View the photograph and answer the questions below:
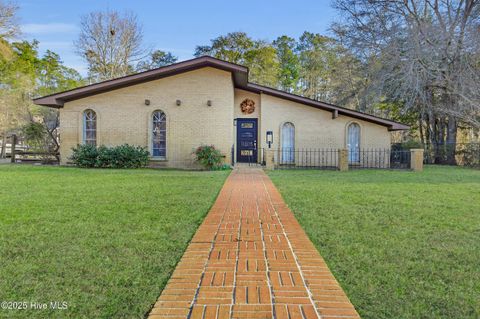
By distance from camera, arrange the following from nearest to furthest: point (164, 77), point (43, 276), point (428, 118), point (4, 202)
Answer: point (43, 276), point (4, 202), point (164, 77), point (428, 118)

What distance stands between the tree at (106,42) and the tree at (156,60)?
2123mm

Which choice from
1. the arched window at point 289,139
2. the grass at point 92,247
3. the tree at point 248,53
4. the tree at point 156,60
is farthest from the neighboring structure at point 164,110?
the tree at point 156,60

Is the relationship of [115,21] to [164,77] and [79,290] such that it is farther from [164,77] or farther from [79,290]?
[79,290]

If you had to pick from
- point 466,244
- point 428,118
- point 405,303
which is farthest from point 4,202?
point 428,118

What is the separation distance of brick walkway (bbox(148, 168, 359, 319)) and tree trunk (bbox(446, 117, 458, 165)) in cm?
1778

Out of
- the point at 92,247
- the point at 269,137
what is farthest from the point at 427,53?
the point at 92,247

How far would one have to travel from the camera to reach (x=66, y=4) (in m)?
24.0

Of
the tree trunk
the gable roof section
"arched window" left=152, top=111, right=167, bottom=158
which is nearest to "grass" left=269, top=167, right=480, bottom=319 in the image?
the gable roof section

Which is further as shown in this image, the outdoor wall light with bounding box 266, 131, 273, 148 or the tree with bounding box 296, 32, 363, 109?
the tree with bounding box 296, 32, 363, 109

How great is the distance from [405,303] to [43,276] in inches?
111

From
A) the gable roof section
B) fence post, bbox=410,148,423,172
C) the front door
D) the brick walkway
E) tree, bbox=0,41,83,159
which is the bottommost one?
the brick walkway

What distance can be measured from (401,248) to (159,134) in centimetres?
1268

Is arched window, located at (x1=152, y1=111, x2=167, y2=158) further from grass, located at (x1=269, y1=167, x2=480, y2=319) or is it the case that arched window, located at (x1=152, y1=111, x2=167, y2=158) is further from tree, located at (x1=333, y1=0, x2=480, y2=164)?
tree, located at (x1=333, y1=0, x2=480, y2=164)

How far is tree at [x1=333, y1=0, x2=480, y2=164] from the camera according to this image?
56.0ft
